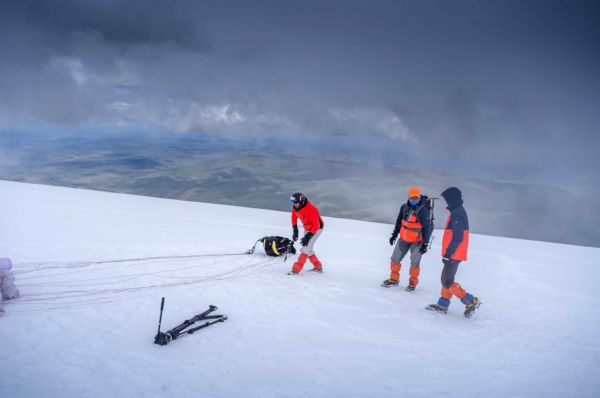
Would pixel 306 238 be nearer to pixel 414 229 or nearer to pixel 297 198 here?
pixel 297 198

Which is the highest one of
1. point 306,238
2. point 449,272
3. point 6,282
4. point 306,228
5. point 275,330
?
point 306,228

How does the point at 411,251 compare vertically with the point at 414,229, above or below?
below

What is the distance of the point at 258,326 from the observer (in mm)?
5883

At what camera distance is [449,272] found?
673 centimetres

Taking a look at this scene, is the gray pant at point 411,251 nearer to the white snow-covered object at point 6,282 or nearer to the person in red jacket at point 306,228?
the person in red jacket at point 306,228

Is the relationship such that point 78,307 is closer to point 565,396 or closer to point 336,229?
point 565,396

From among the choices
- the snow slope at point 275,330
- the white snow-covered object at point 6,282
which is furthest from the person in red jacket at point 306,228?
the white snow-covered object at point 6,282

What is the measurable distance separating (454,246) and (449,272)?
0.48 metres

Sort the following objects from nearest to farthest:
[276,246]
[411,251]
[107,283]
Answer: [107,283] < [411,251] < [276,246]

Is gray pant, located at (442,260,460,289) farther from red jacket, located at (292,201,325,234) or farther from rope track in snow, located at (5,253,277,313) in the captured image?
rope track in snow, located at (5,253,277,313)

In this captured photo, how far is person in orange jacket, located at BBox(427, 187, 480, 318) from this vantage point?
6641 millimetres

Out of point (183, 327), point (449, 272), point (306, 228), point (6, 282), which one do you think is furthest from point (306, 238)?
point (6, 282)

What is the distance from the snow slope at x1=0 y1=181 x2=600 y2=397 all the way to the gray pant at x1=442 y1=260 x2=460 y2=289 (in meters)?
0.64

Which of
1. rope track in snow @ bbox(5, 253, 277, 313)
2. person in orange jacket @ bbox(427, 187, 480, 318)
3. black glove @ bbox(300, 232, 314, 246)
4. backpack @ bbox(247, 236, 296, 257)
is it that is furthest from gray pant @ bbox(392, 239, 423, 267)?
rope track in snow @ bbox(5, 253, 277, 313)
